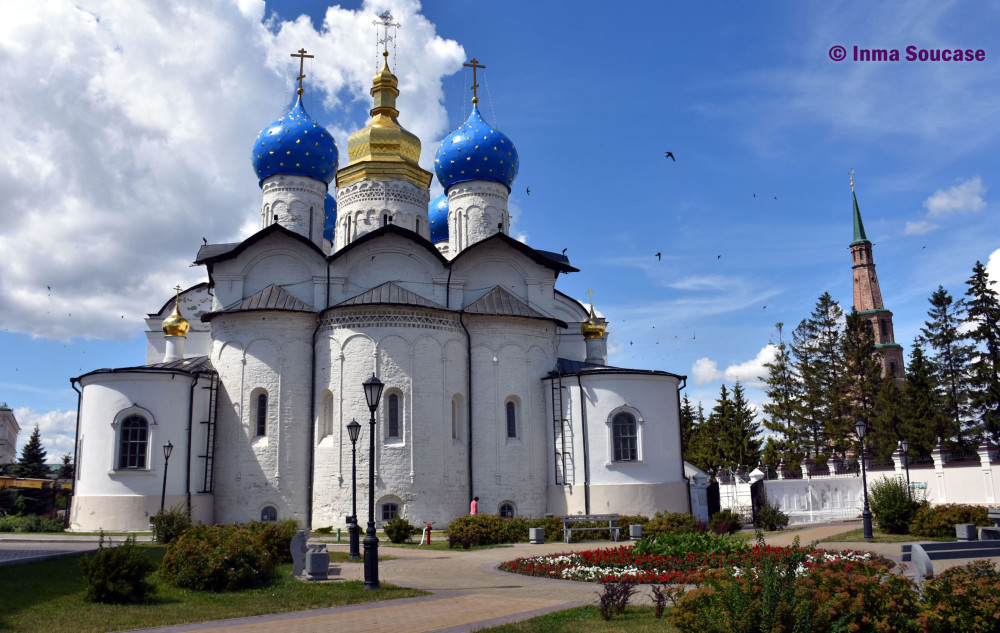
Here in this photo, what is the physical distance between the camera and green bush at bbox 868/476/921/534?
734 inches

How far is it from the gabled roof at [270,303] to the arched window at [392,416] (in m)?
3.79

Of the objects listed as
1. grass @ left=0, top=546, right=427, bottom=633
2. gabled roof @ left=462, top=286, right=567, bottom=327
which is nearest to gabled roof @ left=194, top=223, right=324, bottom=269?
gabled roof @ left=462, top=286, right=567, bottom=327

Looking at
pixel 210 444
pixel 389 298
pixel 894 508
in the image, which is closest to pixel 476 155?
pixel 389 298

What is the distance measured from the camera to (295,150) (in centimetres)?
2916

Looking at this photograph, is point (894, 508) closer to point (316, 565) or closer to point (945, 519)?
point (945, 519)

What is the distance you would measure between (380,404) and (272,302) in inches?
187

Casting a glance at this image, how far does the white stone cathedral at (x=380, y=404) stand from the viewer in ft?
74.6

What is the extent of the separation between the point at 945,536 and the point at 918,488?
7706 millimetres

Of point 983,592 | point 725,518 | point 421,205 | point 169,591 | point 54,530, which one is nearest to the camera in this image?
point 983,592

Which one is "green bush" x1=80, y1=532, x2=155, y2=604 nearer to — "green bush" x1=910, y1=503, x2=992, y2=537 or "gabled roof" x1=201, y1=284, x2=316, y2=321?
"gabled roof" x1=201, y1=284, x2=316, y2=321

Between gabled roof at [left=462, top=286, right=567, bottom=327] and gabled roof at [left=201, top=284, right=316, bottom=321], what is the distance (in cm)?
514

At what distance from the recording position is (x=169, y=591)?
10930 millimetres

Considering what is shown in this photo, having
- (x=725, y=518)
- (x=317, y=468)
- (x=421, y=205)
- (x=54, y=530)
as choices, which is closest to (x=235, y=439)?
(x=317, y=468)

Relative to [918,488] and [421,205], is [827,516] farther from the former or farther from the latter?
[421,205]
